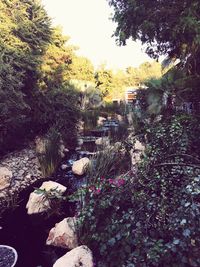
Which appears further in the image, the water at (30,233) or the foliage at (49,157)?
the foliage at (49,157)

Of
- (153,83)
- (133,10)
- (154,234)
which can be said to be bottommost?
(154,234)

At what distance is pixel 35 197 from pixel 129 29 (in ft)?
15.3

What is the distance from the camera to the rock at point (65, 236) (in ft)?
9.09

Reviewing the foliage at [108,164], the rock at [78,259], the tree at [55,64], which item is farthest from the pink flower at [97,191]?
the tree at [55,64]

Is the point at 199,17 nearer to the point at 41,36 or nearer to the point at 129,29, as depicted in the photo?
the point at 129,29

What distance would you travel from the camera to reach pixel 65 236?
2.84 m

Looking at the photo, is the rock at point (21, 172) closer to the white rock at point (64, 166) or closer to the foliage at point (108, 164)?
the white rock at point (64, 166)

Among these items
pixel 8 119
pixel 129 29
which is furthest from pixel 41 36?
pixel 8 119

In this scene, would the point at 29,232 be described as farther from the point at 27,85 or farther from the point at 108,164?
the point at 27,85

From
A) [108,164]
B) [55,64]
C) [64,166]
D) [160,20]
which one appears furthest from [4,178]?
[55,64]

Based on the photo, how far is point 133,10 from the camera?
5543 mm

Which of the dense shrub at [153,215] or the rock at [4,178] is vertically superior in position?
the dense shrub at [153,215]

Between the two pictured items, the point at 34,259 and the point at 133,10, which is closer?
the point at 34,259

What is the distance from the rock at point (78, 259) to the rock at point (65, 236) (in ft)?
1.19
